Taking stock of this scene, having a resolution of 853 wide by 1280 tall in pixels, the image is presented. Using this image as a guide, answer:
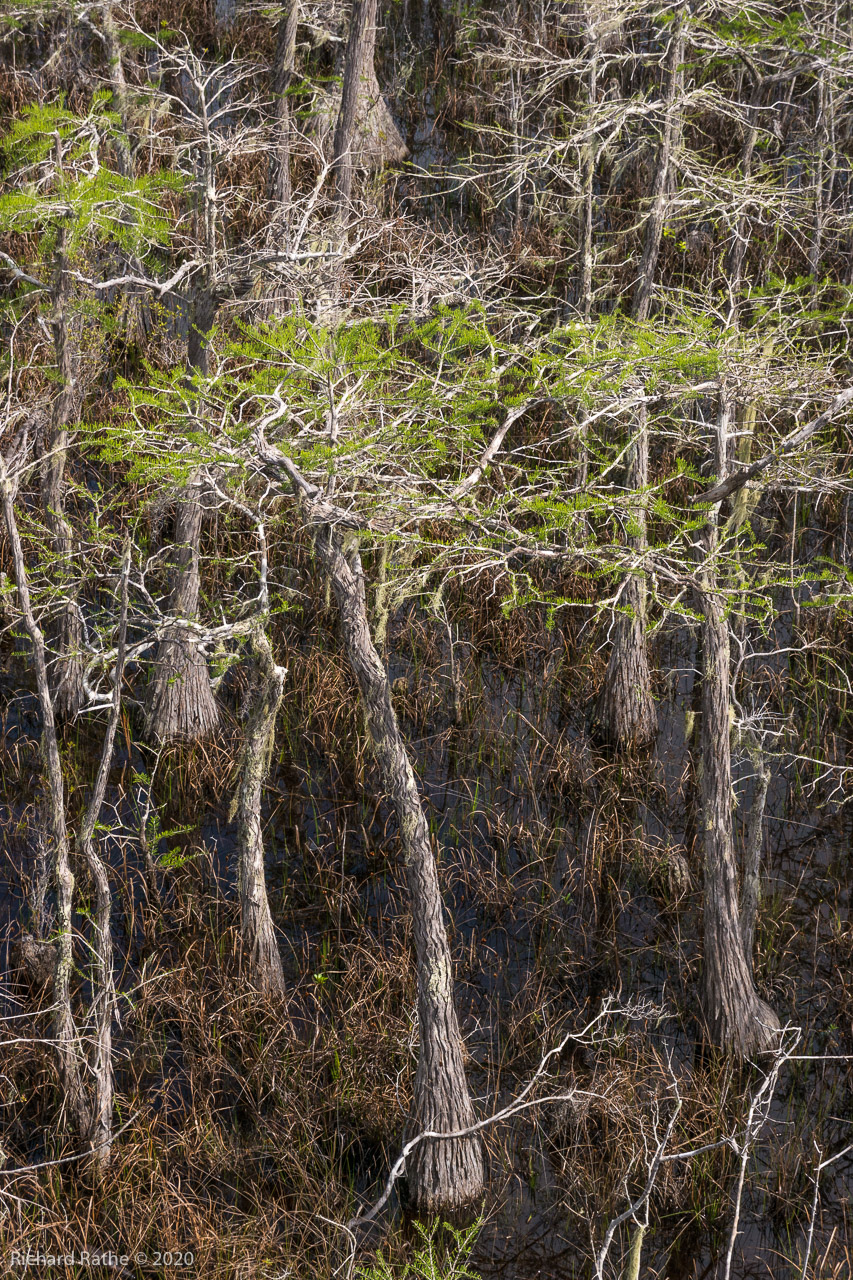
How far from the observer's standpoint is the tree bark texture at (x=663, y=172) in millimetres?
9852

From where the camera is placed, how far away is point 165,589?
12125mm

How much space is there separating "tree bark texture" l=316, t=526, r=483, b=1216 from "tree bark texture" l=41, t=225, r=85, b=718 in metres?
A: 2.81

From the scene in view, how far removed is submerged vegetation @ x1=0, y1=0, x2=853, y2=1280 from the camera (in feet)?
22.3

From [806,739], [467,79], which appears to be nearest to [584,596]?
[806,739]

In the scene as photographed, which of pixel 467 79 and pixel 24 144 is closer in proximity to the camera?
pixel 24 144

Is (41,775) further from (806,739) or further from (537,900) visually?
(806,739)

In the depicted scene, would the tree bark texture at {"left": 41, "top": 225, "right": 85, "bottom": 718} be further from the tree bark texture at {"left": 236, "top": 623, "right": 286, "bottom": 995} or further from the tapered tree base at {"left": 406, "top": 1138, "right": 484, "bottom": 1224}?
the tapered tree base at {"left": 406, "top": 1138, "right": 484, "bottom": 1224}

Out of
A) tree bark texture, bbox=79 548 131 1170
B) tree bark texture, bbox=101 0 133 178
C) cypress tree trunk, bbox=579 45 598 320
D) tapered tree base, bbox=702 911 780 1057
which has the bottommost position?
tapered tree base, bbox=702 911 780 1057

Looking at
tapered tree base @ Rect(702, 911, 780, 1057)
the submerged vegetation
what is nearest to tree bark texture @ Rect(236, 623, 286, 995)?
the submerged vegetation

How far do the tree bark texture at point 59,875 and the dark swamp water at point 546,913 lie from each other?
1.84 ft

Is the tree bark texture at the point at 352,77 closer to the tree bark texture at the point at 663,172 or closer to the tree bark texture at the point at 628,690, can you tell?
the tree bark texture at the point at 663,172

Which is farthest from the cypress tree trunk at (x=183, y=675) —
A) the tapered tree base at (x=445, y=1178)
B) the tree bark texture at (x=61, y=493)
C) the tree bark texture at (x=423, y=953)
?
the tapered tree base at (x=445, y=1178)

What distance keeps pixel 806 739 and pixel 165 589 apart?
20.7ft

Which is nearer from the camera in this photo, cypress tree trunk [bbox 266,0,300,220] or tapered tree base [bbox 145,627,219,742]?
tapered tree base [bbox 145,627,219,742]
